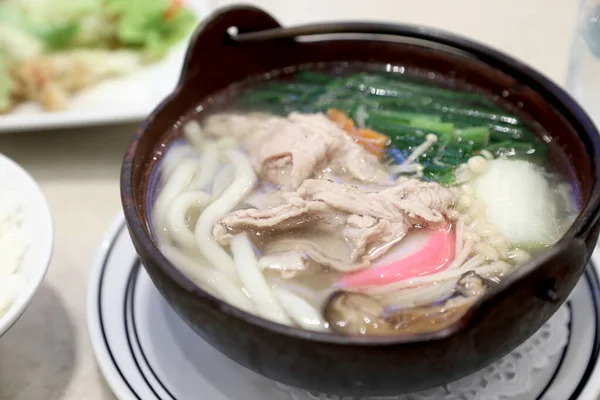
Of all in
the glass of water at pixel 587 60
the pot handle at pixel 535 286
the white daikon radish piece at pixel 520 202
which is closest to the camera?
the pot handle at pixel 535 286

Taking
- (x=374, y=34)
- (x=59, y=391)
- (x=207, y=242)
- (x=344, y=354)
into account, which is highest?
(x=374, y=34)

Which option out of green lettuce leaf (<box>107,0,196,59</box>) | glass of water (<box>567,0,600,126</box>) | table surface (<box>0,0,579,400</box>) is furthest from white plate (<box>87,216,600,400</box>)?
green lettuce leaf (<box>107,0,196,59</box>)

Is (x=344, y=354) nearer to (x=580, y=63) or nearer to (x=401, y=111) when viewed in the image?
(x=401, y=111)

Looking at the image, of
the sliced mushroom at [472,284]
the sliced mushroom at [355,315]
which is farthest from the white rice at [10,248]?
the sliced mushroom at [472,284]

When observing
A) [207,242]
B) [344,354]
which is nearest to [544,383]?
[344,354]

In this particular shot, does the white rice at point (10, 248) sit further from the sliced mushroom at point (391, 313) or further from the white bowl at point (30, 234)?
the sliced mushroom at point (391, 313)

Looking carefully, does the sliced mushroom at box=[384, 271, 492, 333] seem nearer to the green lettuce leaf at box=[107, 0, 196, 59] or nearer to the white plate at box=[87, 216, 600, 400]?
the white plate at box=[87, 216, 600, 400]
